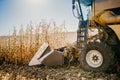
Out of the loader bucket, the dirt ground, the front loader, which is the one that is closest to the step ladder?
the front loader

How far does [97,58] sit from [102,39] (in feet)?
2.55

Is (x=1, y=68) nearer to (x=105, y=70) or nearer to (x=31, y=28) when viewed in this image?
(x=31, y=28)

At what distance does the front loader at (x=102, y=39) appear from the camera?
26.0 ft

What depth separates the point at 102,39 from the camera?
867 centimetres

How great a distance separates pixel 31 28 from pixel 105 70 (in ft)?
11.5

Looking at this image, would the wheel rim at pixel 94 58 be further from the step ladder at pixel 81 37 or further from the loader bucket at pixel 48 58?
the loader bucket at pixel 48 58

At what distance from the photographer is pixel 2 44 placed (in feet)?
34.0

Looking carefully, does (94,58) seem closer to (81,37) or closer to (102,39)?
(102,39)

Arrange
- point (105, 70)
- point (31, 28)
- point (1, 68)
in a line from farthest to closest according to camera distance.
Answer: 1. point (31, 28)
2. point (1, 68)
3. point (105, 70)

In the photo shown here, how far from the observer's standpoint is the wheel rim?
8047 mm

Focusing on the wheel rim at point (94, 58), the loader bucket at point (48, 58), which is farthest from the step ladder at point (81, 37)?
the wheel rim at point (94, 58)

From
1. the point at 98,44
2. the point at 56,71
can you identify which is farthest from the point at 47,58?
the point at 98,44

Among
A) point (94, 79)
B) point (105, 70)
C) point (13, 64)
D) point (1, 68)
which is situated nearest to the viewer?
point (94, 79)

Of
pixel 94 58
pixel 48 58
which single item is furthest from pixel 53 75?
pixel 48 58
